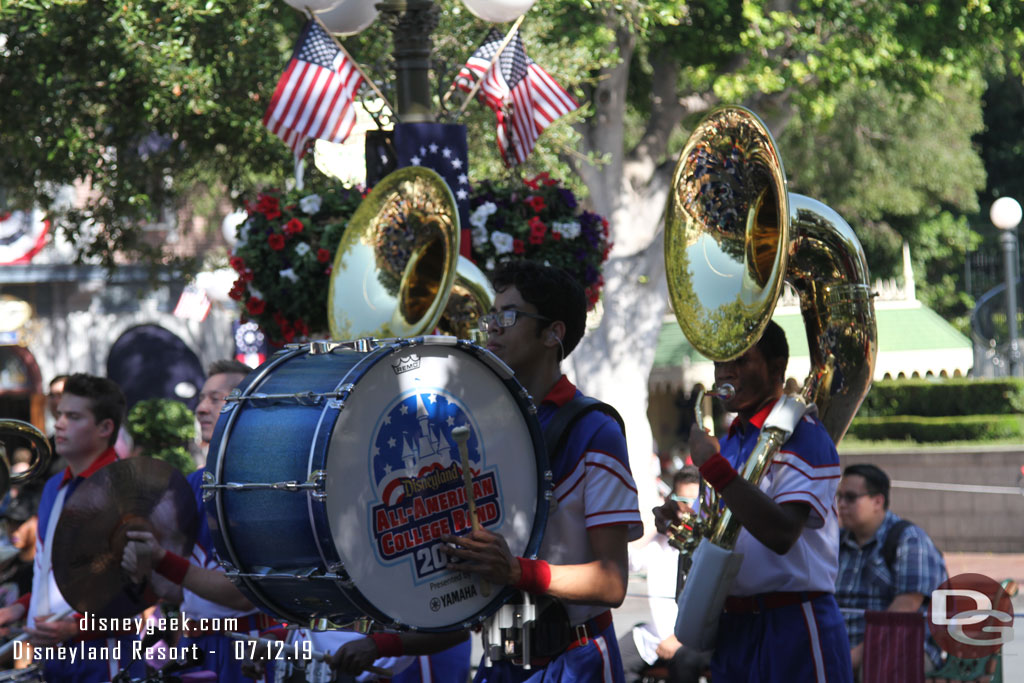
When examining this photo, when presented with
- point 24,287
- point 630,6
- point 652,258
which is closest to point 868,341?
point 630,6

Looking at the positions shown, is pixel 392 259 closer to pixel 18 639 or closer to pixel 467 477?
pixel 18 639

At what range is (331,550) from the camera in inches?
111

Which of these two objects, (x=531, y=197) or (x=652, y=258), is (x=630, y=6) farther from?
(x=531, y=197)

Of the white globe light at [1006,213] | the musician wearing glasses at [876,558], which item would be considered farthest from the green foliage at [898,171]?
the musician wearing glasses at [876,558]

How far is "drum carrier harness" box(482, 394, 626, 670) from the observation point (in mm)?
3146

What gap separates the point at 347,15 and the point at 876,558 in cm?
331

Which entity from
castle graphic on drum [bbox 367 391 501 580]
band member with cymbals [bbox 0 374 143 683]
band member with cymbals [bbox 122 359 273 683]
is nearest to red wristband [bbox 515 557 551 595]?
castle graphic on drum [bbox 367 391 501 580]

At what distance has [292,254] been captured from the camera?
611 centimetres

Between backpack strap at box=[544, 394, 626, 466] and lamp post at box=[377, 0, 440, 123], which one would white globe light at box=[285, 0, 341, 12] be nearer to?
lamp post at box=[377, 0, 440, 123]

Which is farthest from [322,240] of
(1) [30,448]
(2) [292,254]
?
(1) [30,448]

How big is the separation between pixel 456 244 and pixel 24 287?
63.2 ft

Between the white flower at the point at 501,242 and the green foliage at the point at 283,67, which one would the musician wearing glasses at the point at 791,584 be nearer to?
the white flower at the point at 501,242

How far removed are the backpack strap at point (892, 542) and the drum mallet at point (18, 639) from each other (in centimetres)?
315

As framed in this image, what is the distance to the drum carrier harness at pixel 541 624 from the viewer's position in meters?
3.15
